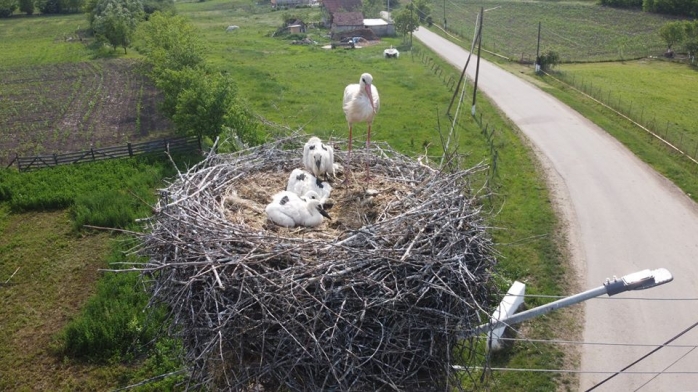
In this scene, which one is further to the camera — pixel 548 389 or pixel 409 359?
pixel 548 389

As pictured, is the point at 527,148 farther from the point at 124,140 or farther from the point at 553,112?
the point at 124,140

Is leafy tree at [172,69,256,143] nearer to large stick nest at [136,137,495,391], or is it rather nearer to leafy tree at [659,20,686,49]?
large stick nest at [136,137,495,391]

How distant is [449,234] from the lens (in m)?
7.36

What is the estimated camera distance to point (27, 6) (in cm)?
6756

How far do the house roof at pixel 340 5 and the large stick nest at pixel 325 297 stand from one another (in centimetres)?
5376

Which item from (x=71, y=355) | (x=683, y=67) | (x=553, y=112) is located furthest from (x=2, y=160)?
(x=683, y=67)

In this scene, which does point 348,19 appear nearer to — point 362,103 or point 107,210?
point 107,210

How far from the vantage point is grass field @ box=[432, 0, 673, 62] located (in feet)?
147

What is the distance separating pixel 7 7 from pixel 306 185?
239ft

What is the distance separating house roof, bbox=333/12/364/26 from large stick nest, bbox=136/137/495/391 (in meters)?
46.3

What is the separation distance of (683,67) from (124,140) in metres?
37.4

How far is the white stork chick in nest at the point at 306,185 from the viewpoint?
8.93m

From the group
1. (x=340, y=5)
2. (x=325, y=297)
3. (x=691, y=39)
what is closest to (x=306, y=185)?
(x=325, y=297)

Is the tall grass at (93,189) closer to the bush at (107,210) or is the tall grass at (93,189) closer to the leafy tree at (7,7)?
the bush at (107,210)
